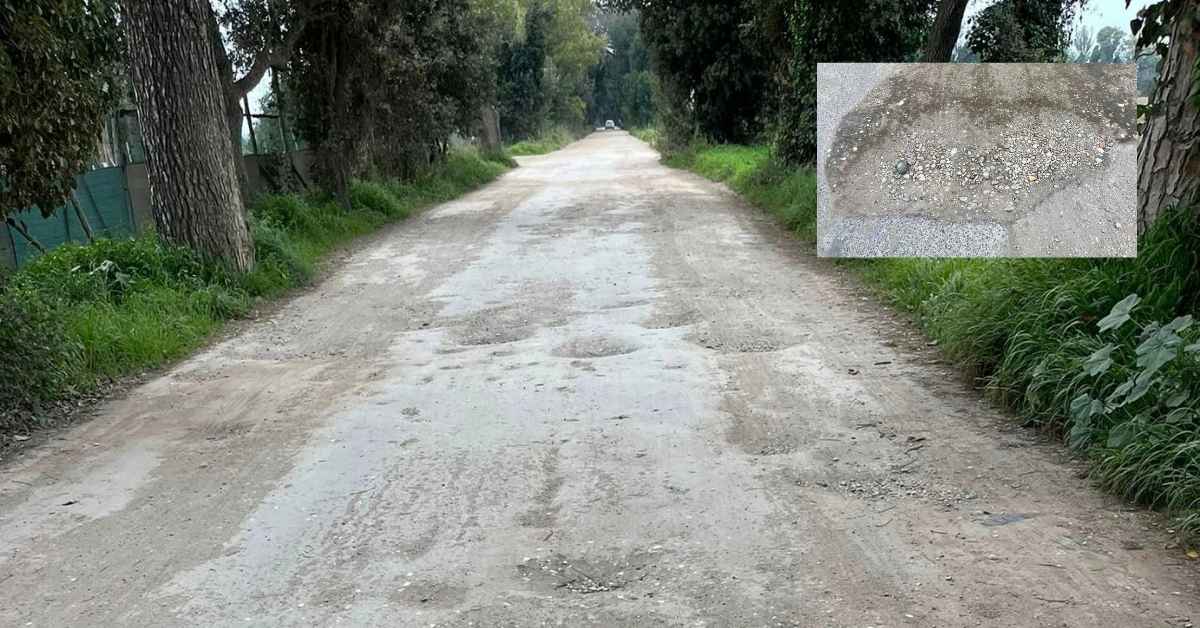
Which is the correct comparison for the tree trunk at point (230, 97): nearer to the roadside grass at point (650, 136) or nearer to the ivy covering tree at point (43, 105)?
the ivy covering tree at point (43, 105)

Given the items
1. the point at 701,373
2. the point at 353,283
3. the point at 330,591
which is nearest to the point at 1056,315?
the point at 701,373

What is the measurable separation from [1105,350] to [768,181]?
43.4 ft

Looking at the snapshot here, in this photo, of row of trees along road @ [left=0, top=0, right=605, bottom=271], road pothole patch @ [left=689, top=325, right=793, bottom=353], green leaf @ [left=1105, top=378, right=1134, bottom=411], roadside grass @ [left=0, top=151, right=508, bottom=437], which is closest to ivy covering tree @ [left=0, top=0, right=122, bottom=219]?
row of trees along road @ [left=0, top=0, right=605, bottom=271]

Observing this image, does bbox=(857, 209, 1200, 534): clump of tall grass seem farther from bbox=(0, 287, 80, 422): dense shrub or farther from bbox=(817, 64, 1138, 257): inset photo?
bbox=(0, 287, 80, 422): dense shrub

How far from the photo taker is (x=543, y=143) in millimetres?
53438

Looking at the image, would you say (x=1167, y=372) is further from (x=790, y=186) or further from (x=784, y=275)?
(x=790, y=186)

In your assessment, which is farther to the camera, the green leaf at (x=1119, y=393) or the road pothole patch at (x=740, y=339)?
the road pothole patch at (x=740, y=339)

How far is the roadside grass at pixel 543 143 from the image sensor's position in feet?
156

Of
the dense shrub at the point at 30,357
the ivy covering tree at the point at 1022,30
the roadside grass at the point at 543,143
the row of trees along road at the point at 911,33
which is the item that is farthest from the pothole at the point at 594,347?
the roadside grass at the point at 543,143

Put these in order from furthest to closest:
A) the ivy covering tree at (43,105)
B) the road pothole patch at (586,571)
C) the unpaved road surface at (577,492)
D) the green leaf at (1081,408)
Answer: the ivy covering tree at (43,105) < the green leaf at (1081,408) < the road pothole patch at (586,571) < the unpaved road surface at (577,492)

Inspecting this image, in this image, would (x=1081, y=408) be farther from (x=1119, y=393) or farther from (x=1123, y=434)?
(x=1123, y=434)

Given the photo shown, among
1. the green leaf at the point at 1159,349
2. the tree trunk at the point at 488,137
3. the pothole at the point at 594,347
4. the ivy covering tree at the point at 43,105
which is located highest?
the ivy covering tree at the point at 43,105

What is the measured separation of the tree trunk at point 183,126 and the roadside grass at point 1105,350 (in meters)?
7.06

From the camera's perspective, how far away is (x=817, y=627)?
3523 millimetres
